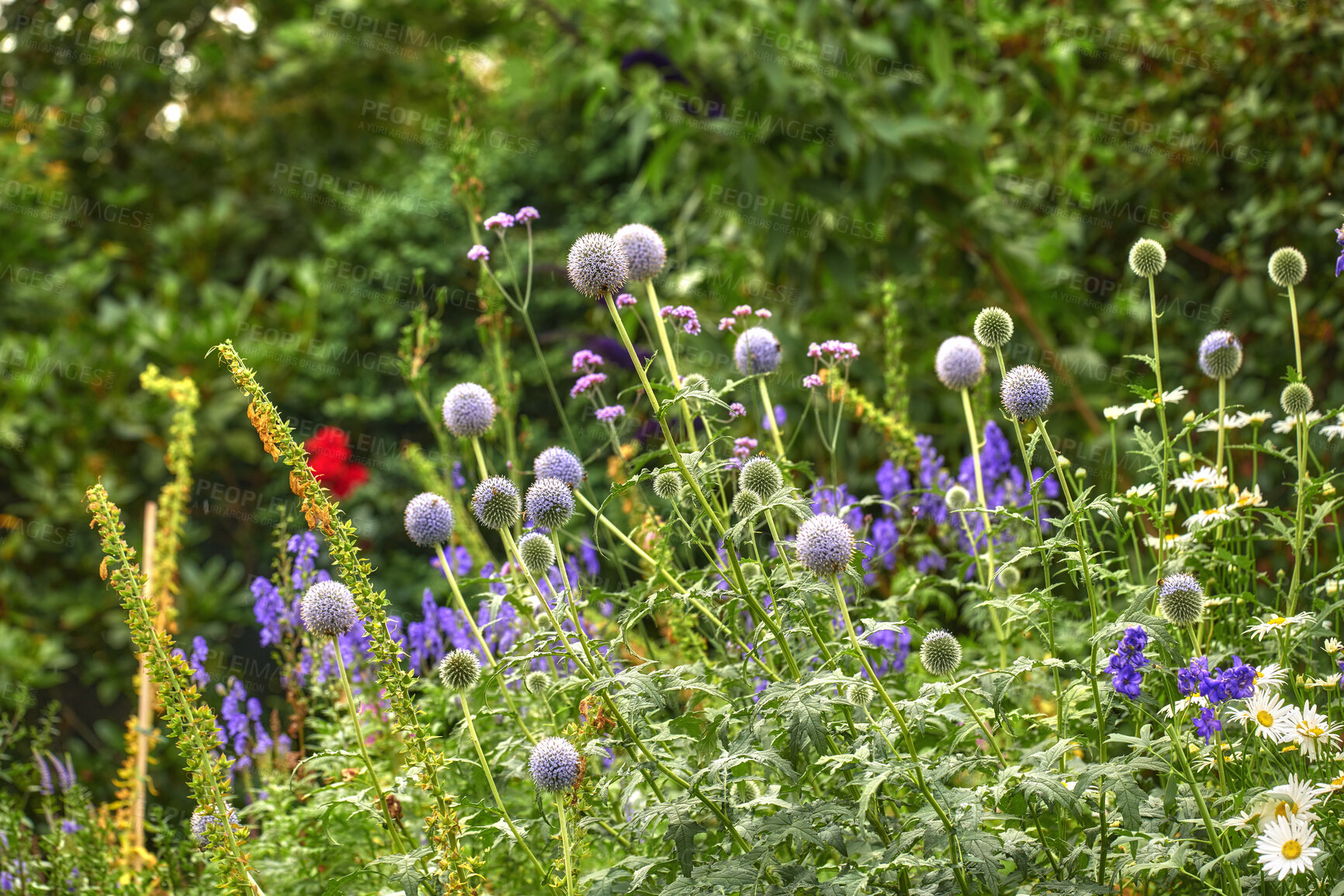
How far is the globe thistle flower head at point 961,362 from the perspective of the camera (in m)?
2.19

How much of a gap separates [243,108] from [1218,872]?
6.84 metres

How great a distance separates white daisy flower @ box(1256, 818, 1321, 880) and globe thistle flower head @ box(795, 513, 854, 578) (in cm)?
64

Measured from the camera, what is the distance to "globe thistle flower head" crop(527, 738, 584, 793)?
5.36 ft

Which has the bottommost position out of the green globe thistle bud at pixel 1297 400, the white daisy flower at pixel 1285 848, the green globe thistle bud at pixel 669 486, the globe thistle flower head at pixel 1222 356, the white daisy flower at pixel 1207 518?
the white daisy flower at pixel 1285 848

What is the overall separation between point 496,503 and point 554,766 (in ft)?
1.42

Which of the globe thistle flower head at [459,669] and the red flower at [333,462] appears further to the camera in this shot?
the red flower at [333,462]

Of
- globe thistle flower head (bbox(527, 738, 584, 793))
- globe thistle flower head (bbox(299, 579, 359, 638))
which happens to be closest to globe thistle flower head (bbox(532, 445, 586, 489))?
globe thistle flower head (bbox(299, 579, 359, 638))

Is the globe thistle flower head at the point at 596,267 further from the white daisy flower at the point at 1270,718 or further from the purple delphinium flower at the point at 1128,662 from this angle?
the white daisy flower at the point at 1270,718

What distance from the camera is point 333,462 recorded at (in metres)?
4.36

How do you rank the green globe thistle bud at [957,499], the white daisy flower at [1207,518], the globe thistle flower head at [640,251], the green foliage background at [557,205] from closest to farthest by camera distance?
the white daisy flower at [1207,518] → the globe thistle flower head at [640,251] → the green globe thistle bud at [957,499] → the green foliage background at [557,205]

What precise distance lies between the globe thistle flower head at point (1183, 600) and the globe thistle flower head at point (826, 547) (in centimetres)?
49

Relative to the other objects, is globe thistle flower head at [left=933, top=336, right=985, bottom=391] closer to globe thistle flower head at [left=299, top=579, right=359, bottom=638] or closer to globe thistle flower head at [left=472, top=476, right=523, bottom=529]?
globe thistle flower head at [left=472, top=476, right=523, bottom=529]

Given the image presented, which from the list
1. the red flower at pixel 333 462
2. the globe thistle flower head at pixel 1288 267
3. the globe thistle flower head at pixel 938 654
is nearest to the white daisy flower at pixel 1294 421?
the globe thistle flower head at pixel 1288 267

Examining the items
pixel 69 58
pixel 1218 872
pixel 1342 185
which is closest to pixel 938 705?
pixel 1218 872
